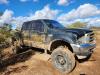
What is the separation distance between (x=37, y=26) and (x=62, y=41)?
218cm

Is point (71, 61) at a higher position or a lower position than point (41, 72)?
higher

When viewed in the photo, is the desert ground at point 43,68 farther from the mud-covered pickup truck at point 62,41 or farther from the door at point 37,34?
the door at point 37,34

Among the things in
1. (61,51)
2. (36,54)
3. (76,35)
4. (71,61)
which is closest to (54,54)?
(61,51)

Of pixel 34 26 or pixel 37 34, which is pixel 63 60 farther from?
pixel 34 26

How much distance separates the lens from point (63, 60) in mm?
7164

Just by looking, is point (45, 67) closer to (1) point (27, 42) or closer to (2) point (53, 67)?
(2) point (53, 67)

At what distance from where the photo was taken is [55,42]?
25.6ft

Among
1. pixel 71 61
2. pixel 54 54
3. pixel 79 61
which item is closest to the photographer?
pixel 71 61

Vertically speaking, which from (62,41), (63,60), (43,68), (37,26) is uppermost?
(37,26)

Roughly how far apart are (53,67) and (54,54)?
0.71m

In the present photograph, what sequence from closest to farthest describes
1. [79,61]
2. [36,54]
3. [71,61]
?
1. [71,61]
2. [79,61]
3. [36,54]

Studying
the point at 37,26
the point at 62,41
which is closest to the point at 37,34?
the point at 37,26

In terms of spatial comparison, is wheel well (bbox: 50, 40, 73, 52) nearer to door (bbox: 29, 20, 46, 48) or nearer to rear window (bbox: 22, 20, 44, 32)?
door (bbox: 29, 20, 46, 48)

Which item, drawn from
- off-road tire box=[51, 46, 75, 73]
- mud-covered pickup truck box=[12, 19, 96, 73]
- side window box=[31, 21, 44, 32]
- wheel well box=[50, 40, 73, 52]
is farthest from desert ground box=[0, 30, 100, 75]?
side window box=[31, 21, 44, 32]
